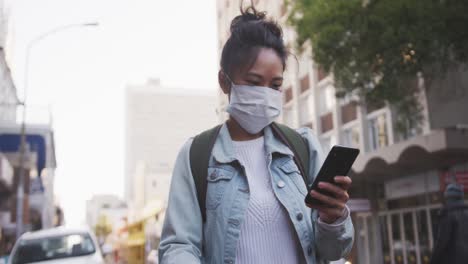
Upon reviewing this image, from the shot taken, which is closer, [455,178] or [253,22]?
[253,22]

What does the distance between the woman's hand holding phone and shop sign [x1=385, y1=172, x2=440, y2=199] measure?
16776mm

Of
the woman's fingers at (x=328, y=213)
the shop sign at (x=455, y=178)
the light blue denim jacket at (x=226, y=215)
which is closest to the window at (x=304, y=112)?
the shop sign at (x=455, y=178)

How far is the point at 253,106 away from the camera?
2.19m

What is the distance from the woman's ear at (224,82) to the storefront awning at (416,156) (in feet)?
42.3

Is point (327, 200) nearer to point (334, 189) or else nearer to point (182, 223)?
point (334, 189)

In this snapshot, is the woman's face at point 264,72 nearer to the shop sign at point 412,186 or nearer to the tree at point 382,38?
the tree at point 382,38

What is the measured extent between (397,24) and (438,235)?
27.4ft

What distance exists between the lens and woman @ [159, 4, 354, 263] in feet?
6.49

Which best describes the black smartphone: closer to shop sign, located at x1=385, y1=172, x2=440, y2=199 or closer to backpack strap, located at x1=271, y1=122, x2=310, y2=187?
backpack strap, located at x1=271, y1=122, x2=310, y2=187

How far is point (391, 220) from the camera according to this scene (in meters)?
20.8

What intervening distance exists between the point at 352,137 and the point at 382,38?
1329cm

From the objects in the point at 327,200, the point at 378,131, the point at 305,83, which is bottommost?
the point at 327,200

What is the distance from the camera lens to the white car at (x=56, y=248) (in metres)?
9.38

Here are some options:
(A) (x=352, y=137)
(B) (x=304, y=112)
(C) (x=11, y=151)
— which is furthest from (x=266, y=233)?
(C) (x=11, y=151)
